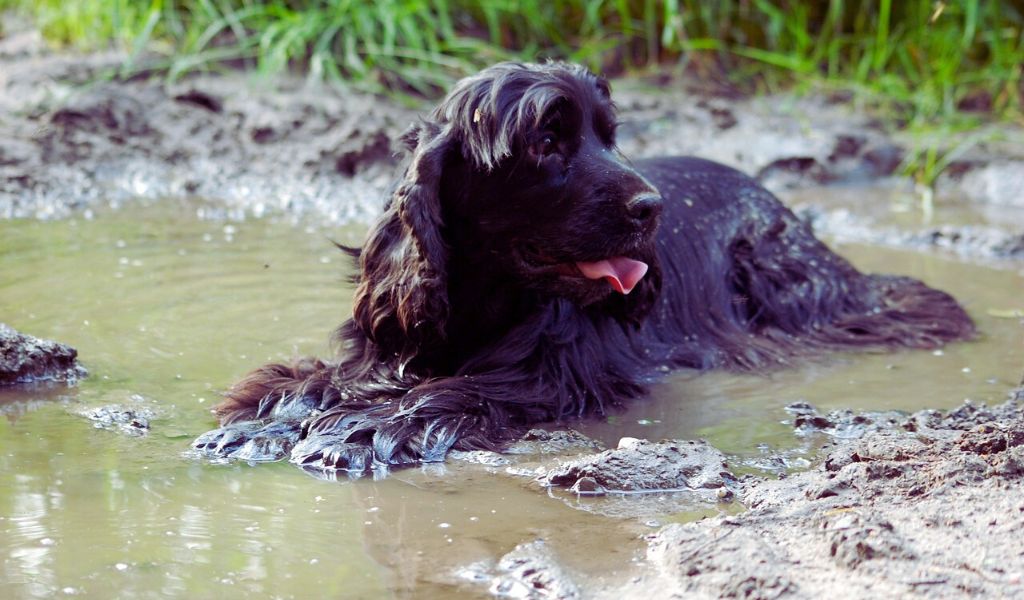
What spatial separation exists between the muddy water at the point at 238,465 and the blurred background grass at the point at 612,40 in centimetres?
231

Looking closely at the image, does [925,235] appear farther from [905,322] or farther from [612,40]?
[612,40]

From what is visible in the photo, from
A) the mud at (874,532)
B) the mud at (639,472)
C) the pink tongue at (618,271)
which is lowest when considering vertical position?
the mud at (639,472)

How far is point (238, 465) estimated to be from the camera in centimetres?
350

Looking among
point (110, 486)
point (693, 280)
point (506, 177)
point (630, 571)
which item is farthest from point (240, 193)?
point (630, 571)

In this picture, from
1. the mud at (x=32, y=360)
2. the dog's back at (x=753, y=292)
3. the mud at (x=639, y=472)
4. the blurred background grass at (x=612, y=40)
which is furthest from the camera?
the blurred background grass at (x=612, y=40)

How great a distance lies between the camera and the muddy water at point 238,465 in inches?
110

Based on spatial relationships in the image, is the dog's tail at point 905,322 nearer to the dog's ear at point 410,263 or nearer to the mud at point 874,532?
the mud at point 874,532

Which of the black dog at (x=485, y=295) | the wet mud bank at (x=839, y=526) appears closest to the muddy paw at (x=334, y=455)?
the black dog at (x=485, y=295)

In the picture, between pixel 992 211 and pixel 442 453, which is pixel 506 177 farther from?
pixel 992 211

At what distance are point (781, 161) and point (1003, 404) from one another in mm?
4216

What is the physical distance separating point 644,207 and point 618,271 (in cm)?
26

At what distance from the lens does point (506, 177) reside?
13.1 feet

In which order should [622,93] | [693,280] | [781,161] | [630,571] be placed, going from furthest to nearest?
[622,93] → [781,161] → [693,280] → [630,571]

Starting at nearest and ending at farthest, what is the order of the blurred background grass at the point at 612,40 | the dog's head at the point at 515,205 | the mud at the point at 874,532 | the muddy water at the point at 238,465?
the mud at the point at 874,532 < the muddy water at the point at 238,465 < the dog's head at the point at 515,205 < the blurred background grass at the point at 612,40
